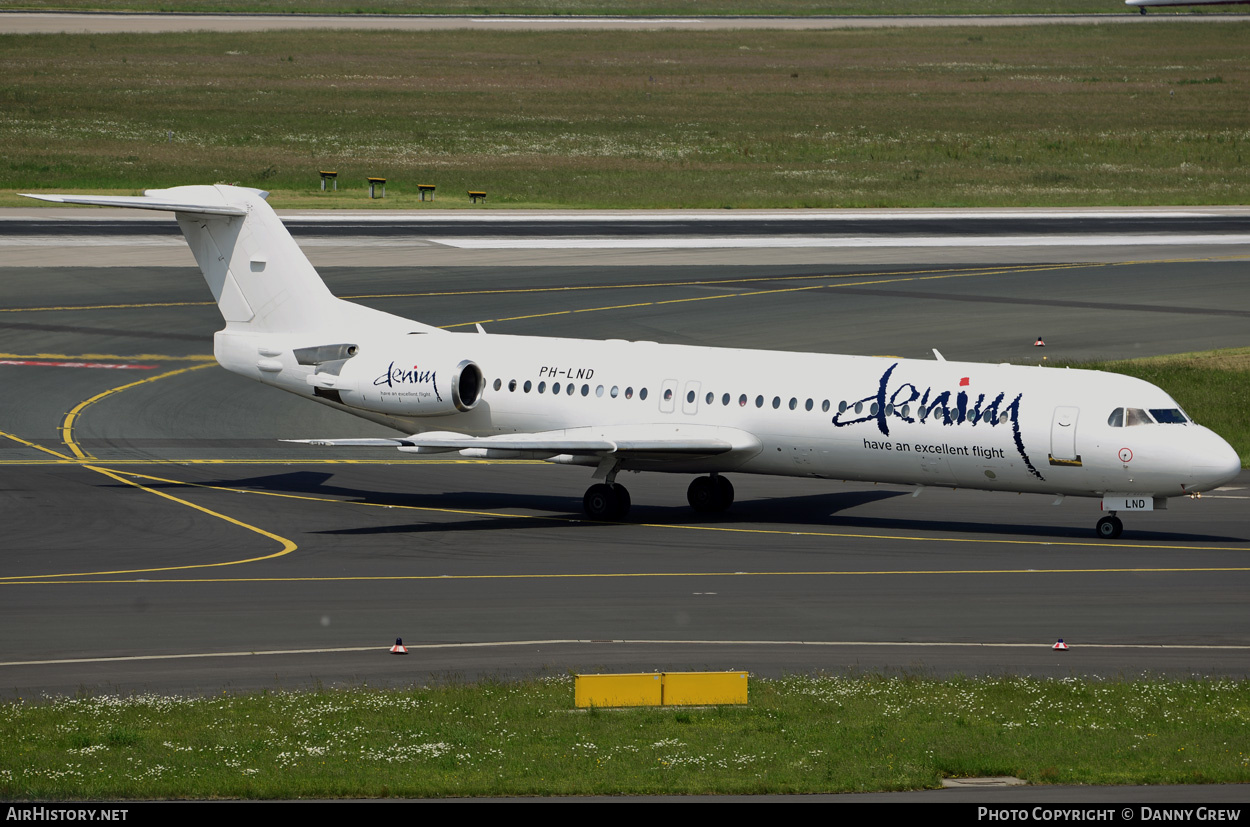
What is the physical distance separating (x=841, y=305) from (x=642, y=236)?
17984 mm

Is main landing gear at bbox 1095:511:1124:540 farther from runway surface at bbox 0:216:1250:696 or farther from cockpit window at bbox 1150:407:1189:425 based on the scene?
cockpit window at bbox 1150:407:1189:425

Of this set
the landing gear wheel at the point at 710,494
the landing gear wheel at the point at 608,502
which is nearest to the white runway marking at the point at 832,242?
the landing gear wheel at the point at 710,494

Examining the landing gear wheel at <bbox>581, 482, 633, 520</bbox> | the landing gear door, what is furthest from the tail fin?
the landing gear door

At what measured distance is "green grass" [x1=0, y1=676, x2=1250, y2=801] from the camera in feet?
56.1

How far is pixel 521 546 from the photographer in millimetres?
33062

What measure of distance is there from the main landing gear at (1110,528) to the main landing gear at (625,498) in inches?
317

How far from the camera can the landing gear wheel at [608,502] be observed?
35406mm

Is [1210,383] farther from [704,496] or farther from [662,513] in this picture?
[662,513]

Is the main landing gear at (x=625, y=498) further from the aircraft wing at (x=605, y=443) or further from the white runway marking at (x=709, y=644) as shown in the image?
the white runway marking at (x=709, y=644)

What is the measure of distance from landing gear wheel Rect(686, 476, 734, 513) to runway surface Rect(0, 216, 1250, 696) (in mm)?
479

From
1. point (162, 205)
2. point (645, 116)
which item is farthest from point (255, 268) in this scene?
point (645, 116)

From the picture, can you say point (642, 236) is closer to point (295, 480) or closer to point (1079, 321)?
point (1079, 321)

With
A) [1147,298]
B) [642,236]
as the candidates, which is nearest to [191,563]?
[1147,298]

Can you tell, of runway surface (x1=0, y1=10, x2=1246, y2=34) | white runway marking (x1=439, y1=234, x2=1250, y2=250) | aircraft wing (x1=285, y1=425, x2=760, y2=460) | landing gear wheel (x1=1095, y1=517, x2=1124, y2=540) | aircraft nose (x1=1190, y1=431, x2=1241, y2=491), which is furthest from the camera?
runway surface (x1=0, y1=10, x2=1246, y2=34)
